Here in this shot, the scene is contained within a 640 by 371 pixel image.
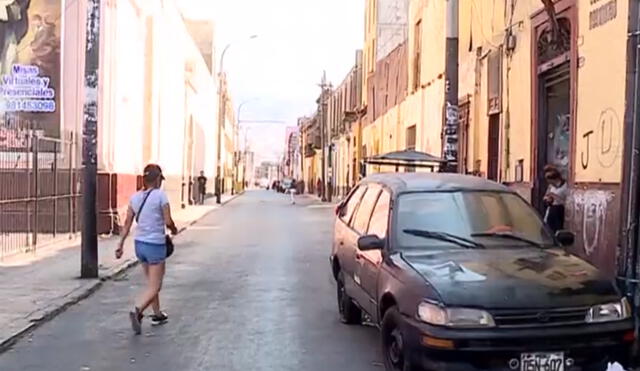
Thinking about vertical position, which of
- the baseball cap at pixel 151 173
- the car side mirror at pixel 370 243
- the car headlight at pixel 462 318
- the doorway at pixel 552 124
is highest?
the doorway at pixel 552 124

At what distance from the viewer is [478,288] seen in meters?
6.46

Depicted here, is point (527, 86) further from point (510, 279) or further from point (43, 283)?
point (510, 279)

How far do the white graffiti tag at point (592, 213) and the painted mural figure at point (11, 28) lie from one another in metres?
14.6

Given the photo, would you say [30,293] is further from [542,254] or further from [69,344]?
[542,254]

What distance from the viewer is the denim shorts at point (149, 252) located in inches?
382

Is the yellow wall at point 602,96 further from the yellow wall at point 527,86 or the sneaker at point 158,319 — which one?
the sneaker at point 158,319

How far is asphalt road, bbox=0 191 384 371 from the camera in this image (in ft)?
27.0

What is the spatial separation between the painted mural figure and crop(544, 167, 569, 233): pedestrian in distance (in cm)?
1405

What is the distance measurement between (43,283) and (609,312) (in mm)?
9030

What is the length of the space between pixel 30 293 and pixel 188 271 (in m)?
3.89

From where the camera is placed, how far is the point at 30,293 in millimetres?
12211

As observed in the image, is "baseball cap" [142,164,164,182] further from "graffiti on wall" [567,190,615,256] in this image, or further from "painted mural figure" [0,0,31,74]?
"painted mural figure" [0,0,31,74]

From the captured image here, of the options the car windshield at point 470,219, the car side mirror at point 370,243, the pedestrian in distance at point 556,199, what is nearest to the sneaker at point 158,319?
the car side mirror at point 370,243

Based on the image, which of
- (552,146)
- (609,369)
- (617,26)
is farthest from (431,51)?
(609,369)
